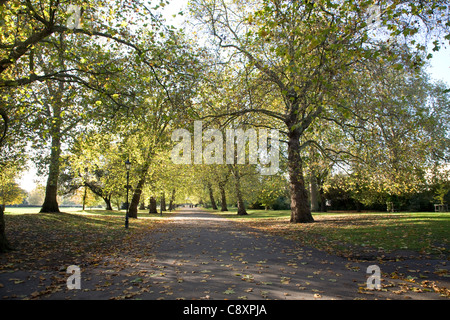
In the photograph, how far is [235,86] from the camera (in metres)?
14.9

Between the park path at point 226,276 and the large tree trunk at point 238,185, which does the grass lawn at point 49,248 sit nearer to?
the park path at point 226,276

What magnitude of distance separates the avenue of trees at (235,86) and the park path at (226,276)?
423 centimetres

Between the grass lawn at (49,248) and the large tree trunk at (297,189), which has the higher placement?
the large tree trunk at (297,189)

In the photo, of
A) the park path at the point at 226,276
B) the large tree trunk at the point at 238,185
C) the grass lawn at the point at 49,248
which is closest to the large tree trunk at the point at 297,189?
the park path at the point at 226,276

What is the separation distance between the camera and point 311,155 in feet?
67.1

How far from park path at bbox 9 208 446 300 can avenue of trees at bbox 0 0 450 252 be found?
423 centimetres

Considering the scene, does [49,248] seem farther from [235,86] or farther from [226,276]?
[235,86]

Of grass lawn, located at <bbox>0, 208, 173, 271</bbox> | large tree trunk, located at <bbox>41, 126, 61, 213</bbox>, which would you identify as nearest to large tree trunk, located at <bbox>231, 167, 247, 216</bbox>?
large tree trunk, located at <bbox>41, 126, 61, 213</bbox>

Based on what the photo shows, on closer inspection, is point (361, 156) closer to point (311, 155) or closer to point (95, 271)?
point (311, 155)

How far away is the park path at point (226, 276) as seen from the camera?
→ 4965 millimetres

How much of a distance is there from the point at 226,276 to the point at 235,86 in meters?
10.8

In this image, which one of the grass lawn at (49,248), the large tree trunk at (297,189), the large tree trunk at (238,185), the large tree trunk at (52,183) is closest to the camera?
the grass lawn at (49,248)
